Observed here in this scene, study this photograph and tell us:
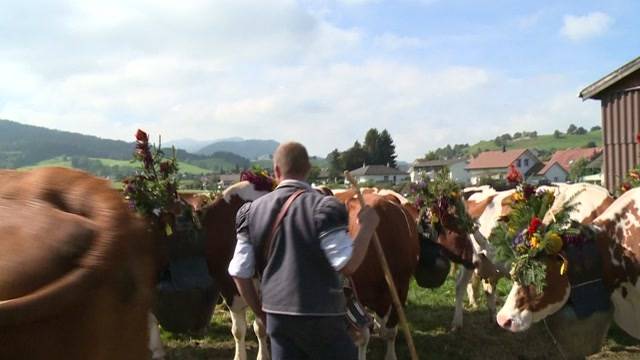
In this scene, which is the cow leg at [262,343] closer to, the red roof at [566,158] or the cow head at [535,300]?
the cow head at [535,300]

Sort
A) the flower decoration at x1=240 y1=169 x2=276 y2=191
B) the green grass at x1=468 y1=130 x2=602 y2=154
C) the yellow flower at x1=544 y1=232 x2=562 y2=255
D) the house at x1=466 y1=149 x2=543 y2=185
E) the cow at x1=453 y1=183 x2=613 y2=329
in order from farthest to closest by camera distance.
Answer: the green grass at x1=468 y1=130 x2=602 y2=154
the house at x1=466 y1=149 x2=543 y2=185
the cow at x1=453 y1=183 x2=613 y2=329
the flower decoration at x1=240 y1=169 x2=276 y2=191
the yellow flower at x1=544 y1=232 x2=562 y2=255

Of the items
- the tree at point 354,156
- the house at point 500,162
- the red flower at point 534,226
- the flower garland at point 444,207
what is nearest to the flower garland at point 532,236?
the red flower at point 534,226

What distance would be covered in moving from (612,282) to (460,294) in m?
3.34

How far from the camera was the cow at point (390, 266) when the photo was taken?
681cm

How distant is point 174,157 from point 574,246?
443 centimetres

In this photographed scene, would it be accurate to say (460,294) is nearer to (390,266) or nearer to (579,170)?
(390,266)

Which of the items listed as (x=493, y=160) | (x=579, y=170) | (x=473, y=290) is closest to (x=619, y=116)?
(x=473, y=290)

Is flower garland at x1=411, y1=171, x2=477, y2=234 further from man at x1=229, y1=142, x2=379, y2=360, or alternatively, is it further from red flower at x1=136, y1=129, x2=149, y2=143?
man at x1=229, y1=142, x2=379, y2=360

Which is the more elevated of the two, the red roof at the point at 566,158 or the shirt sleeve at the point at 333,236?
the shirt sleeve at the point at 333,236

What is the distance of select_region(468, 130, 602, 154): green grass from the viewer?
485ft

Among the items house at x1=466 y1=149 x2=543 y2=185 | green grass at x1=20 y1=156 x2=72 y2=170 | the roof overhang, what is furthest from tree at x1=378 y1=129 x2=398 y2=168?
the roof overhang

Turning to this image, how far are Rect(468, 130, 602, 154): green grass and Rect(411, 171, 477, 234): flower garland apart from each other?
144 m

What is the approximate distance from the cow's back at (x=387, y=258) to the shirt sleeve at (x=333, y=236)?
2.93 m

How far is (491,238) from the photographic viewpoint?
625 centimetres
